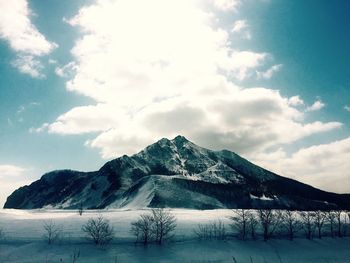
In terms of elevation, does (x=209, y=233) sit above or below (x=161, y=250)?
above

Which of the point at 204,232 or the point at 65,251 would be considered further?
the point at 204,232

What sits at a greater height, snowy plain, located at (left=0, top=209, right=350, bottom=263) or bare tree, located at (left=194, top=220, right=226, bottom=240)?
bare tree, located at (left=194, top=220, right=226, bottom=240)

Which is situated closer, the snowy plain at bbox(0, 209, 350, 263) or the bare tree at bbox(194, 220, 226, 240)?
the snowy plain at bbox(0, 209, 350, 263)

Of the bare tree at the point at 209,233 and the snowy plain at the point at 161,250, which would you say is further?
the bare tree at the point at 209,233

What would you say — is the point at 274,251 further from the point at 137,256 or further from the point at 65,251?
the point at 65,251

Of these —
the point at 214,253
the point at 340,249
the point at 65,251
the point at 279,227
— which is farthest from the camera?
the point at 279,227

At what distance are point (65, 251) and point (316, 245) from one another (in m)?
66.5

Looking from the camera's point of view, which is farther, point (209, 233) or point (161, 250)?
point (209, 233)

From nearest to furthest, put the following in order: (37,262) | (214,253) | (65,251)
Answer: (37,262)
(65,251)
(214,253)

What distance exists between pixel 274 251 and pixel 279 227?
22835 mm

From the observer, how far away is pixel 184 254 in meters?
81.6

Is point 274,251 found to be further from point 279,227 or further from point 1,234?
point 1,234

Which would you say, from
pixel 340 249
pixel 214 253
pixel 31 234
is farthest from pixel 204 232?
pixel 31 234

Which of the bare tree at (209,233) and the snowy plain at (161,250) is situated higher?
the bare tree at (209,233)
